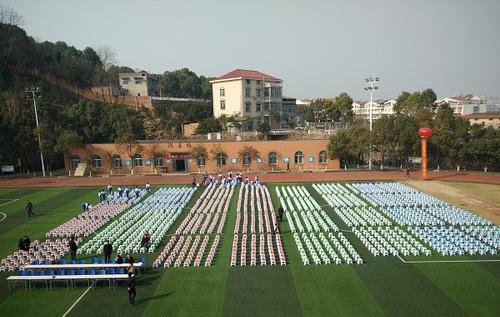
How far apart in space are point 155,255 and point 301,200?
12783 mm

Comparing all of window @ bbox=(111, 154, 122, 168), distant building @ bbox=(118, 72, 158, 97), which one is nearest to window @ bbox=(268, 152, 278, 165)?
window @ bbox=(111, 154, 122, 168)

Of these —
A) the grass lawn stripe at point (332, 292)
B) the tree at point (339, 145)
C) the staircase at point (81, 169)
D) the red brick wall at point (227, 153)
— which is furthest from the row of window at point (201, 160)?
the grass lawn stripe at point (332, 292)

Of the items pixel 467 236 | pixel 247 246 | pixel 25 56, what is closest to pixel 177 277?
pixel 247 246

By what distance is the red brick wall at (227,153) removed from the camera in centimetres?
4131

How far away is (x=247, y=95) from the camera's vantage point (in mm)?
64625

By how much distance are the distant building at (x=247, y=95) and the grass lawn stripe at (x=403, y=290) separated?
162 feet

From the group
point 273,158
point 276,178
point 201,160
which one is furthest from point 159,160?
point 276,178

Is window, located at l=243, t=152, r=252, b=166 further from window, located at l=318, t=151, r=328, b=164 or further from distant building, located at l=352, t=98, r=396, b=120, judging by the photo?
distant building, located at l=352, t=98, r=396, b=120

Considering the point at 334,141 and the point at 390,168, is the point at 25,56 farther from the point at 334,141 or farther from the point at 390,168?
the point at 390,168

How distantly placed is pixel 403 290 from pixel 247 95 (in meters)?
55.1

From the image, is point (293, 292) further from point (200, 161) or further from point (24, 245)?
point (200, 161)

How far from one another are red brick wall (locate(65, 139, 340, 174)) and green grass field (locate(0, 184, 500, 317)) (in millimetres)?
25822

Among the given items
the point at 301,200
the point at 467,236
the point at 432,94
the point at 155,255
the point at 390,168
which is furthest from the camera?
the point at 432,94

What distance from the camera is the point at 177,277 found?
14.3 metres
